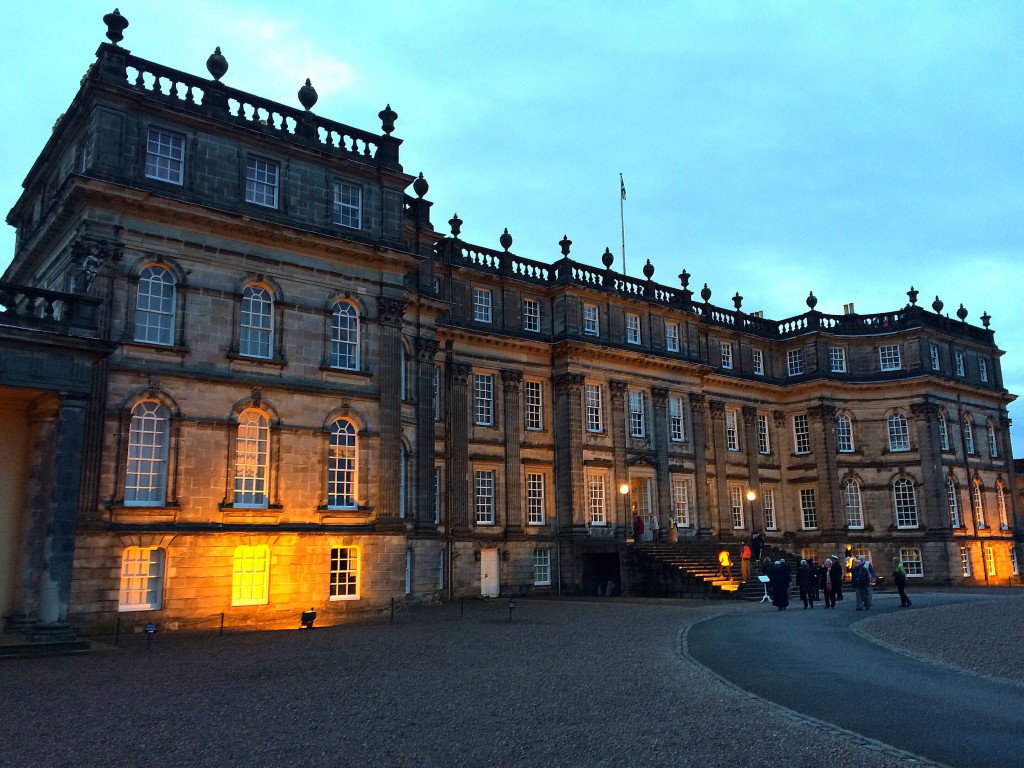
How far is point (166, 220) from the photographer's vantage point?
25.4m

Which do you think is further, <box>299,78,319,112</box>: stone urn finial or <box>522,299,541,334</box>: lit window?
<box>522,299,541,334</box>: lit window

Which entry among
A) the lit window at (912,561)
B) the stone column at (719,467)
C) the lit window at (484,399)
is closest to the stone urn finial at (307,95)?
the lit window at (484,399)

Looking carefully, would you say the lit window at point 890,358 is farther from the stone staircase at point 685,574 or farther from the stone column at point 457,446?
the stone column at point 457,446

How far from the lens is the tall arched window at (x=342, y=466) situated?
27766 millimetres

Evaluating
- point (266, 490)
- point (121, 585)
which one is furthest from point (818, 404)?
point (121, 585)

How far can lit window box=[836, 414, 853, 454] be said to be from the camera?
2026 inches

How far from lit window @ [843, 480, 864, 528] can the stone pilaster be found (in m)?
32.6

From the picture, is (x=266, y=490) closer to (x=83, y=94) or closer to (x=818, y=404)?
(x=83, y=94)

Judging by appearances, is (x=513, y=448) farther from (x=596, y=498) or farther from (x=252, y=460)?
(x=252, y=460)

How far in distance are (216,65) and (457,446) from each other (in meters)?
18.3

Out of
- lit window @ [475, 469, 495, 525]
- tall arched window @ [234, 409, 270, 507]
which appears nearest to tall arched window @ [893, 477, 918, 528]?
lit window @ [475, 469, 495, 525]

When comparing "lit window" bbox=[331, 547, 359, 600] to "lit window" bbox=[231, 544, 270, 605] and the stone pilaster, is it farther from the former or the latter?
"lit window" bbox=[231, 544, 270, 605]

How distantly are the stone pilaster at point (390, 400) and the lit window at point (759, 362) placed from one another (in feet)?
95.6

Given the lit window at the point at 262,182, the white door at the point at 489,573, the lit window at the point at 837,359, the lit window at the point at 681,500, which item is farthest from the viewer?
the lit window at the point at 837,359
